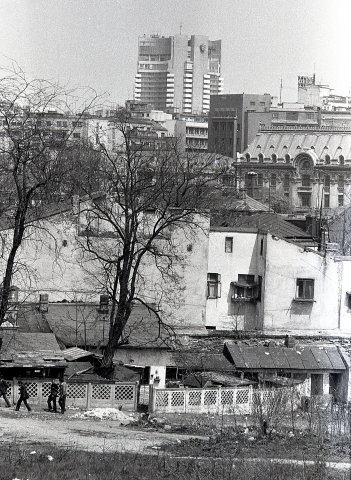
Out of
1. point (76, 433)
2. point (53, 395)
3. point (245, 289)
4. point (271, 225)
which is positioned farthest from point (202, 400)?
point (271, 225)

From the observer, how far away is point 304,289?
39719 millimetres

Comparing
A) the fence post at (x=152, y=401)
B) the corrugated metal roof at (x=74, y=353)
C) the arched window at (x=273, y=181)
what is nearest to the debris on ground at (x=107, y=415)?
the fence post at (x=152, y=401)

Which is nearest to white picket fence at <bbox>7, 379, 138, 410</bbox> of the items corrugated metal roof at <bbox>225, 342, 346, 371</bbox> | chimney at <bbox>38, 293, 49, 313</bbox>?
corrugated metal roof at <bbox>225, 342, 346, 371</bbox>

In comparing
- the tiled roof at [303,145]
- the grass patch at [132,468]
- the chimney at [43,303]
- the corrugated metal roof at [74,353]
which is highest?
the tiled roof at [303,145]

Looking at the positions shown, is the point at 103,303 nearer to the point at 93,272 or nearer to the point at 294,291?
the point at 93,272

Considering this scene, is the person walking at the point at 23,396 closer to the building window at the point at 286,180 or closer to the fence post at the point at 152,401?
the fence post at the point at 152,401

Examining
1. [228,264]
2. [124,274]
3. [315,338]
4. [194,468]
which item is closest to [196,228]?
[228,264]

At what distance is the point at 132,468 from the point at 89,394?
8.15 meters

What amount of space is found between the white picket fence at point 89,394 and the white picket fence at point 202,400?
0.66 m

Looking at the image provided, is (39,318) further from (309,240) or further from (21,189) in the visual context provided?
(309,240)

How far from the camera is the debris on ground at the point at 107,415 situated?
2503 cm

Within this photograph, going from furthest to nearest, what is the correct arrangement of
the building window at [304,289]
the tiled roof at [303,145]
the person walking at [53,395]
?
the tiled roof at [303,145]
the building window at [304,289]
the person walking at [53,395]

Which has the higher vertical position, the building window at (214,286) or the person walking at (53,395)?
the building window at (214,286)

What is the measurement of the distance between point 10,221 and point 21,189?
23.1 ft
